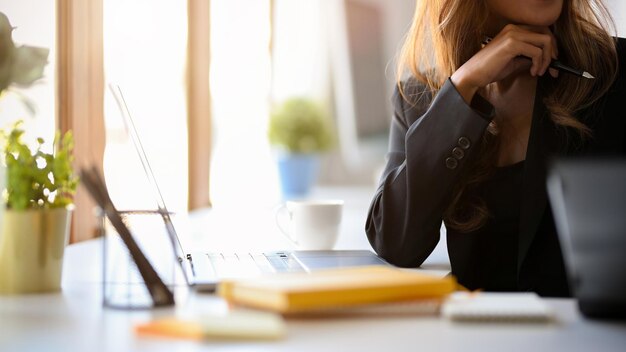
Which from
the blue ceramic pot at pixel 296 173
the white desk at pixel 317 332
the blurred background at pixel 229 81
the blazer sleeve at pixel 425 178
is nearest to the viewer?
the white desk at pixel 317 332

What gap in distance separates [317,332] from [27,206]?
44 centimetres

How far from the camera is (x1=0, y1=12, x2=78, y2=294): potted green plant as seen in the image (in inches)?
38.2

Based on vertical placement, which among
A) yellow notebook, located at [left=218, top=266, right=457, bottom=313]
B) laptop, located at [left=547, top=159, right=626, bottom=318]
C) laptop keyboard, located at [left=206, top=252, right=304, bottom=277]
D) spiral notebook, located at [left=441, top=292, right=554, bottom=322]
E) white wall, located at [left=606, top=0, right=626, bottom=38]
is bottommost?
laptop keyboard, located at [left=206, top=252, right=304, bottom=277]

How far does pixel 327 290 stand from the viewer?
800 mm

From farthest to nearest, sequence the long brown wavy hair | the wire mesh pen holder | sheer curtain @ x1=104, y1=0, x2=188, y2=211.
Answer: sheer curtain @ x1=104, y1=0, x2=188, y2=211 < the long brown wavy hair < the wire mesh pen holder

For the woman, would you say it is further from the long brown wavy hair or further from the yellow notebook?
the yellow notebook

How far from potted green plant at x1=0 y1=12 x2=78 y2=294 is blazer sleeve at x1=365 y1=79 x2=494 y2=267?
0.62 metres

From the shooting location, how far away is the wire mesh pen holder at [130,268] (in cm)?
92

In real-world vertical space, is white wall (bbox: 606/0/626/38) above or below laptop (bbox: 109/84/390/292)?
above

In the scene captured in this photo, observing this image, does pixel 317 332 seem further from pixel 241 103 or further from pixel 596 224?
pixel 241 103

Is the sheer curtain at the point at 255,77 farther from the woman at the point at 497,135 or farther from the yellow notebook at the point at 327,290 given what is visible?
the yellow notebook at the point at 327,290

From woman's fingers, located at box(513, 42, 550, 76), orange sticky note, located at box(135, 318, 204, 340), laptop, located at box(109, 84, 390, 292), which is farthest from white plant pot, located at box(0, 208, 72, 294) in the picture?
woman's fingers, located at box(513, 42, 550, 76)

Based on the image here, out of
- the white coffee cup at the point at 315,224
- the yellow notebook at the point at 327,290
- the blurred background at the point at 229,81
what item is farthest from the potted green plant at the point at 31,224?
the white coffee cup at the point at 315,224

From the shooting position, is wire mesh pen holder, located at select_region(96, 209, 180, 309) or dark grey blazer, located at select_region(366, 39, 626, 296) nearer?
wire mesh pen holder, located at select_region(96, 209, 180, 309)
